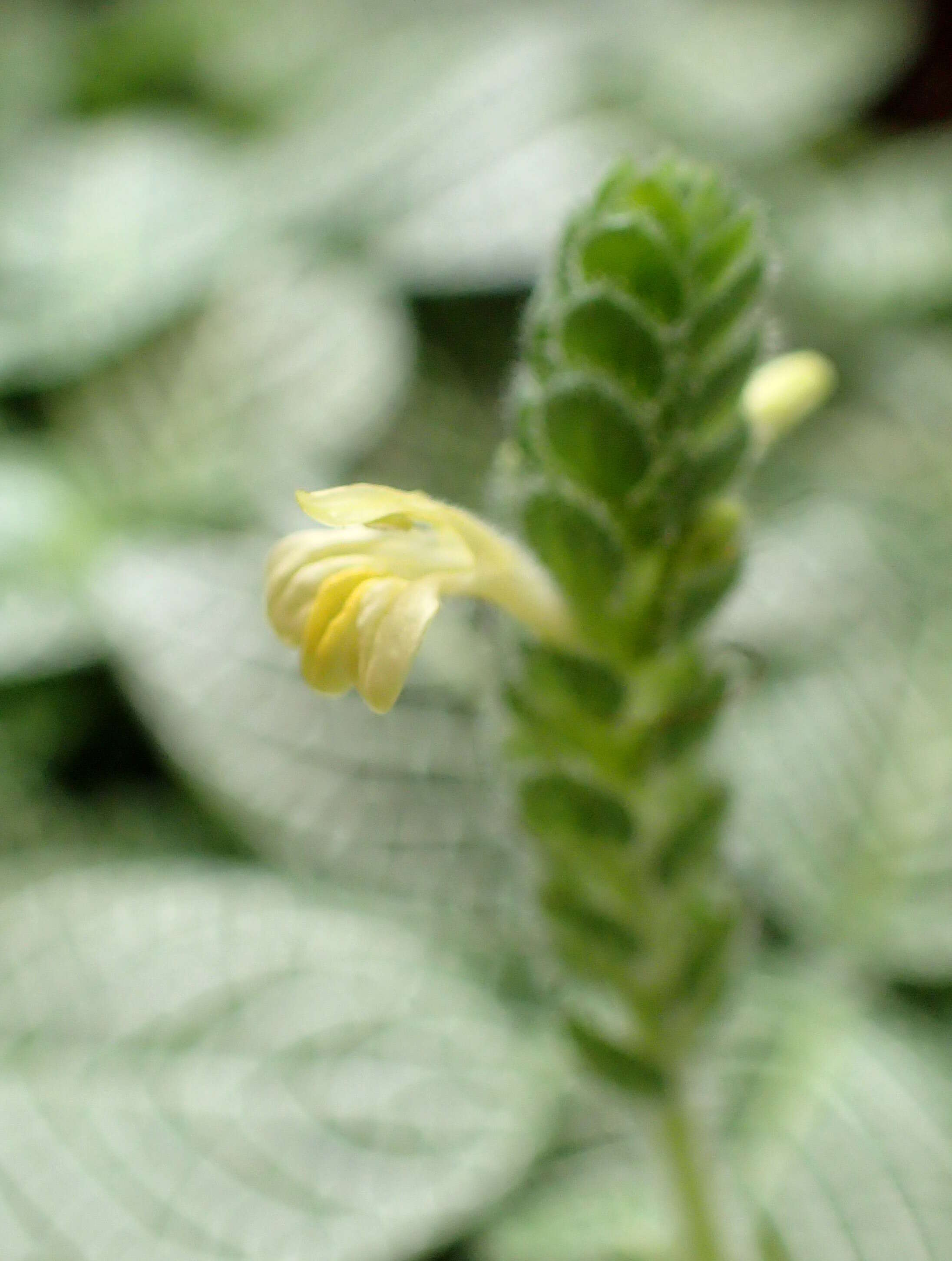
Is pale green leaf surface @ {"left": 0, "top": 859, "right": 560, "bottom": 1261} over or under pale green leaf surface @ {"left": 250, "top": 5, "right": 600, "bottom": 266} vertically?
under

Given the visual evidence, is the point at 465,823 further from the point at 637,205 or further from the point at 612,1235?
the point at 637,205

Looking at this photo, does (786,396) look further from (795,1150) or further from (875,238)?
(875,238)

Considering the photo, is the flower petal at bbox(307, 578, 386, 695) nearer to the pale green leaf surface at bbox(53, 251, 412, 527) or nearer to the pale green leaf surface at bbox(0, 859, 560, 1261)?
the pale green leaf surface at bbox(0, 859, 560, 1261)

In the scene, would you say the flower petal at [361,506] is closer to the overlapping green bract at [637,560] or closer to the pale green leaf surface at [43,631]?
the overlapping green bract at [637,560]

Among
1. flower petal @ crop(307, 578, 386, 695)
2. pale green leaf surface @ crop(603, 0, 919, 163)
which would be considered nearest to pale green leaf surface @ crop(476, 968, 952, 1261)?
flower petal @ crop(307, 578, 386, 695)

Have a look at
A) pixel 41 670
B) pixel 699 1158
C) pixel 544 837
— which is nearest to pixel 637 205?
pixel 544 837

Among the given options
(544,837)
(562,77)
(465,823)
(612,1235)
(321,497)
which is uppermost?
(562,77)
